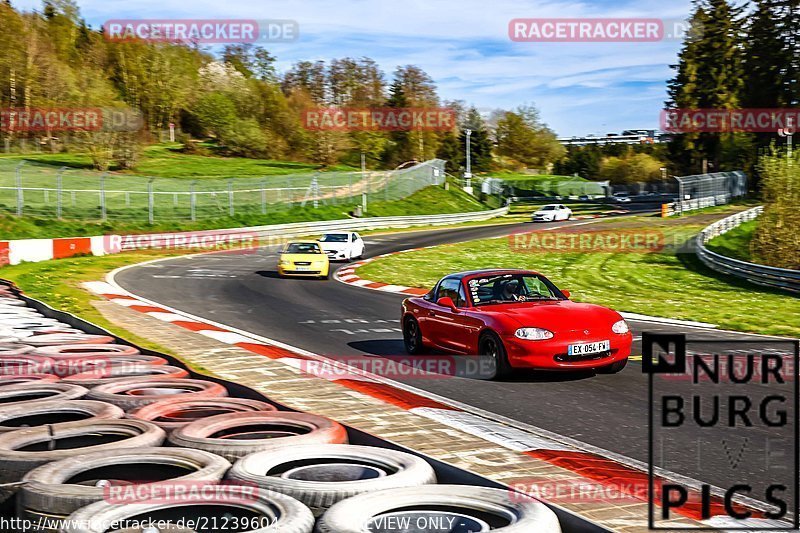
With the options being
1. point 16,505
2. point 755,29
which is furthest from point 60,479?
point 755,29

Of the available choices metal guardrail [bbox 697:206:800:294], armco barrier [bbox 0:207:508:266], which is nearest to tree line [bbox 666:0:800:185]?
armco barrier [bbox 0:207:508:266]

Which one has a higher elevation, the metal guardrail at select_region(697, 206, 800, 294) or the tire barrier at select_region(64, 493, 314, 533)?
the tire barrier at select_region(64, 493, 314, 533)

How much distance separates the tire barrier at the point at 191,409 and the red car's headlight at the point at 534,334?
387 centimetres

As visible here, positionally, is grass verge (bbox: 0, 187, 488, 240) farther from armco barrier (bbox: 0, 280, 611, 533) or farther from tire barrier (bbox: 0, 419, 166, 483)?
tire barrier (bbox: 0, 419, 166, 483)

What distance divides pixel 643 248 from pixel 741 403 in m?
32.8

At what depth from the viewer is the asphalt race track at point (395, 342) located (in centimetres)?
714

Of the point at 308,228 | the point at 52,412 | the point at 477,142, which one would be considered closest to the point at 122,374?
the point at 52,412

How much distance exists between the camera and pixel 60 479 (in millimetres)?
4605

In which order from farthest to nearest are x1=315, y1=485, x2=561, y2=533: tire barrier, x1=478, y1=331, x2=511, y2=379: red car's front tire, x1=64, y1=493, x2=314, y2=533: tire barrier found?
x1=478, y1=331, x2=511, y2=379: red car's front tire
x1=315, y1=485, x2=561, y2=533: tire barrier
x1=64, y1=493, x2=314, y2=533: tire barrier

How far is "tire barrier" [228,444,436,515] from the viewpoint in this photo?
441 centimetres

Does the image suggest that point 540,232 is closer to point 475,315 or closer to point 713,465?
point 475,315

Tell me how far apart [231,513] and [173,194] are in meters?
43.8

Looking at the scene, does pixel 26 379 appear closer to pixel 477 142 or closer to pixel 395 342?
pixel 395 342

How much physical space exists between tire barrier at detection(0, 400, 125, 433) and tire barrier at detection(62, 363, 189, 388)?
1015 mm
